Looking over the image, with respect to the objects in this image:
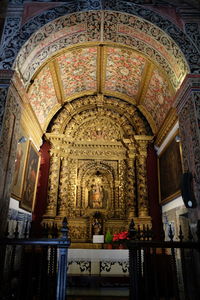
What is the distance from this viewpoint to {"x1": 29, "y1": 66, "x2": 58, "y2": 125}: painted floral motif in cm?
788

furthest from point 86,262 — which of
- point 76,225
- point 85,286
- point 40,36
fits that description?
point 40,36

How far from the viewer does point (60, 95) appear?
9.49m

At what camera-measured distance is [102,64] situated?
8477 mm

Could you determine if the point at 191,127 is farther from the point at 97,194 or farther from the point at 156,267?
the point at 97,194

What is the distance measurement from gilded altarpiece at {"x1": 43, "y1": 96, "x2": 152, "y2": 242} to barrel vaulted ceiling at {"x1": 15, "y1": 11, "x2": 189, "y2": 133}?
0.84 m

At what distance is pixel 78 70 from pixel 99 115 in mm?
2251

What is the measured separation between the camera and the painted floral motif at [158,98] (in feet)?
25.9

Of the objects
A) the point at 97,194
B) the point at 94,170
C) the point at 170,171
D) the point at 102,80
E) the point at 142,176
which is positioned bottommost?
the point at 97,194

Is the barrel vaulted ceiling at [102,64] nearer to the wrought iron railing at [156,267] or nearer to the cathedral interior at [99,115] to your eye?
the cathedral interior at [99,115]

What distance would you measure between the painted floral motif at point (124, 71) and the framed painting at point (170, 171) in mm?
2674

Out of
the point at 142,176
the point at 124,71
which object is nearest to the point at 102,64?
the point at 124,71

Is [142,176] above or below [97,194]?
above

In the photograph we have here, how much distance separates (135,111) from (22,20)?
5657 mm

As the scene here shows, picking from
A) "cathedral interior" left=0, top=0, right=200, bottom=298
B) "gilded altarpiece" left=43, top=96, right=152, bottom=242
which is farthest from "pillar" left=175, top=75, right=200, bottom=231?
"gilded altarpiece" left=43, top=96, right=152, bottom=242
